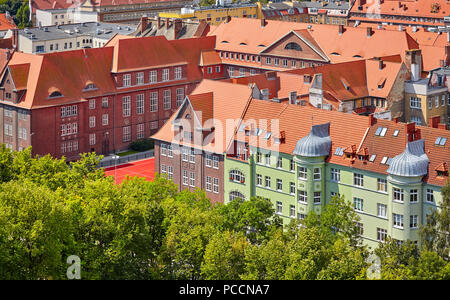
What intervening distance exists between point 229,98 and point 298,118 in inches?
451

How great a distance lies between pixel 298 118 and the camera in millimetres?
107875

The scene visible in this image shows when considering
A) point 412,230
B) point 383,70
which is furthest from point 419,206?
point 383,70

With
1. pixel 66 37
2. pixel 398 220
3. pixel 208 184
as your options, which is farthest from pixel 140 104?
pixel 398 220

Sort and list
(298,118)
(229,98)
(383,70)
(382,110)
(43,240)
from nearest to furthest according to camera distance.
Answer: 1. (43,240)
2. (298,118)
3. (229,98)
4. (382,110)
5. (383,70)

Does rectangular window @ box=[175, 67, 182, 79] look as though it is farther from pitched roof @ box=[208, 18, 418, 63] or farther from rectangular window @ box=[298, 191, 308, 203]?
rectangular window @ box=[298, 191, 308, 203]

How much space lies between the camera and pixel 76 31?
194875 millimetres

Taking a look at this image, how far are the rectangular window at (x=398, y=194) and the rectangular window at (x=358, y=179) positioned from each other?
4445 mm

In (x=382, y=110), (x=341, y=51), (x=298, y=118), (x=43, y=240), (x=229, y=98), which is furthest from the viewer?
(x=341, y=51)

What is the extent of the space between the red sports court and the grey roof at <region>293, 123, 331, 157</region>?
121ft

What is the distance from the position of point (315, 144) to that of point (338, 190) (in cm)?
516

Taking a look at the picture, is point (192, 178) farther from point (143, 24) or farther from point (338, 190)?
point (143, 24)

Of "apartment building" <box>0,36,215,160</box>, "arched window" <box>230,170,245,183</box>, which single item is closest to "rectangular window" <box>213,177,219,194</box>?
"arched window" <box>230,170,245,183</box>

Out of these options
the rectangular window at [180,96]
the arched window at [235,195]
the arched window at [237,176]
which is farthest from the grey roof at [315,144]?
the rectangular window at [180,96]
